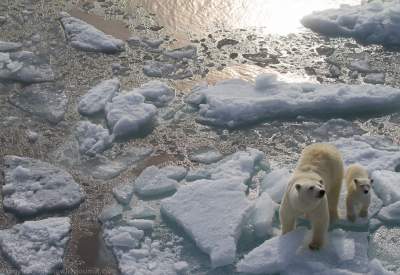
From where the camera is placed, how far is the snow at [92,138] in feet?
13.8

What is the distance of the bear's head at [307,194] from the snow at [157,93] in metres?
1.73

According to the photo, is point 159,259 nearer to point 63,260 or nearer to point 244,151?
point 63,260

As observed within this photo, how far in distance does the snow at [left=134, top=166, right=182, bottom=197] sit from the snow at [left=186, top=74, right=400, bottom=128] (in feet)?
2.28

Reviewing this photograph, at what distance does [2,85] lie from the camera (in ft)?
15.9

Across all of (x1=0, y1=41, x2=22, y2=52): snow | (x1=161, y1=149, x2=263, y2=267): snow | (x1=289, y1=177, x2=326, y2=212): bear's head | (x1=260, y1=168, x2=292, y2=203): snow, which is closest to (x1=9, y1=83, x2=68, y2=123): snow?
(x1=0, y1=41, x2=22, y2=52): snow

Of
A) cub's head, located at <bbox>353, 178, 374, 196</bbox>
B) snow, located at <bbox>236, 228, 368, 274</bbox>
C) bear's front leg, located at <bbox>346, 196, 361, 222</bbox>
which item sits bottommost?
snow, located at <bbox>236, 228, 368, 274</bbox>

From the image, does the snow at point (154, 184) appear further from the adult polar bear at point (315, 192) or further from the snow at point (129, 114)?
the adult polar bear at point (315, 192)

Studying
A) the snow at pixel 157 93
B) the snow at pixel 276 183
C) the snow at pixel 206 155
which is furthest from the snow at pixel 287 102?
the snow at pixel 276 183

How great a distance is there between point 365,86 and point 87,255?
7.97 feet

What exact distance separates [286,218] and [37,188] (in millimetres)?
1531

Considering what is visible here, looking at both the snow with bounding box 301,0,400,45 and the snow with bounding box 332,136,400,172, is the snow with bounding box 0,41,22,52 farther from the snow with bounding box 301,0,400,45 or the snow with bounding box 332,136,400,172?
the snow with bounding box 332,136,400,172

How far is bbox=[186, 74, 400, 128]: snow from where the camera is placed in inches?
177

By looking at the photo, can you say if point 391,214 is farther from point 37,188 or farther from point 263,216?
point 37,188

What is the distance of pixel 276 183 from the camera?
380 cm
